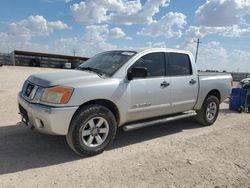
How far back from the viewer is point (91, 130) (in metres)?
4.66

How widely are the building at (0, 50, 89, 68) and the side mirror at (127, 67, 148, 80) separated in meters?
26.8

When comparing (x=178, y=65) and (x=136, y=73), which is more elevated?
(x=178, y=65)

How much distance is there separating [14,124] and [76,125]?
2.69 meters

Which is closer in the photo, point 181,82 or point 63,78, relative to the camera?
point 63,78

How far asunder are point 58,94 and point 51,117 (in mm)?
380

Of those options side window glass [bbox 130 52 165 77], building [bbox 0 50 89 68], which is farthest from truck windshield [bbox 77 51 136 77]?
building [bbox 0 50 89 68]

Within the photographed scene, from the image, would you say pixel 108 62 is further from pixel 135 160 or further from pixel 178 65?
pixel 135 160

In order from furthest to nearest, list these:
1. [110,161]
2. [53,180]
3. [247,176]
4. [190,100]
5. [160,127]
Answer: [160,127], [190,100], [110,161], [247,176], [53,180]

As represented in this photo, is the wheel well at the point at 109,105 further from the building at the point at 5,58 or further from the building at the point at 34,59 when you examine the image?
the building at the point at 5,58

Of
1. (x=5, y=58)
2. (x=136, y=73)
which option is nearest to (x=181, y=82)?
(x=136, y=73)

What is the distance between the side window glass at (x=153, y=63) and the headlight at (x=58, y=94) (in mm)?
1576

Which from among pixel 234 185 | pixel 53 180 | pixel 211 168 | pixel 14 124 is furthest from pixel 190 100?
pixel 14 124

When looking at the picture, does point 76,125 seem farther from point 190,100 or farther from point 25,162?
point 190,100

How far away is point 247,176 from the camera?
4.19 metres
